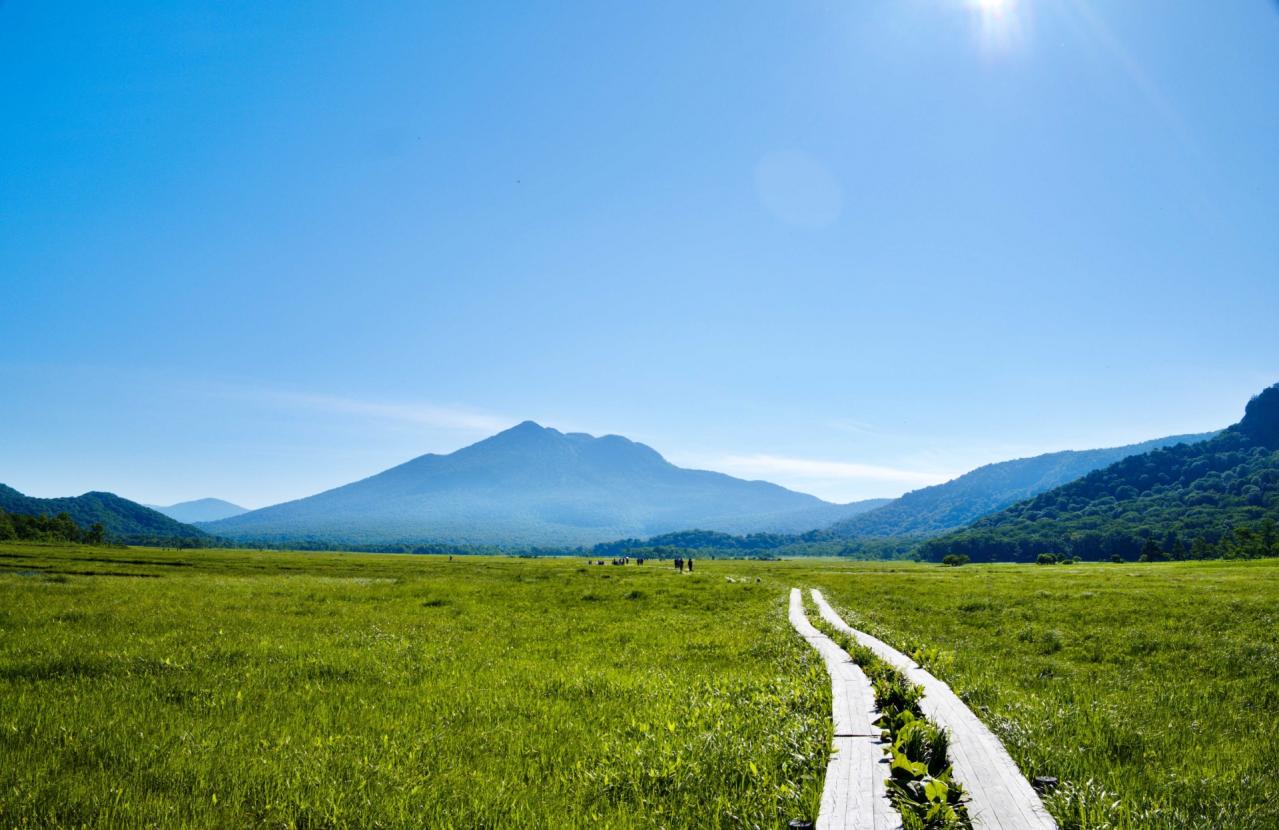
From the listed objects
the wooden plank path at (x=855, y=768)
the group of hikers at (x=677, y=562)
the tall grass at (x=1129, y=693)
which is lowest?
the group of hikers at (x=677, y=562)

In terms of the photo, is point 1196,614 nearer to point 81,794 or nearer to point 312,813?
point 312,813

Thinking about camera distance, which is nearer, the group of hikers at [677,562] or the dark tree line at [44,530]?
the group of hikers at [677,562]

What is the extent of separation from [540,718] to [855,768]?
6.00m

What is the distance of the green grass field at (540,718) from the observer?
7469 millimetres

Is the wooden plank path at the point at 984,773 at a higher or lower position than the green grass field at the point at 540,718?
higher

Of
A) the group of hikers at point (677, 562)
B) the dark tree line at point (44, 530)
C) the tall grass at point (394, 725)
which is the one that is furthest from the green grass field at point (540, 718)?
the dark tree line at point (44, 530)

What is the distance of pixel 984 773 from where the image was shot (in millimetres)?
7484

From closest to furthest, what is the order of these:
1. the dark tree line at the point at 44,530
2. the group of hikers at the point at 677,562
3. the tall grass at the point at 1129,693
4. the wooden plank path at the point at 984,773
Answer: the wooden plank path at the point at 984,773
the tall grass at the point at 1129,693
the group of hikers at the point at 677,562
the dark tree line at the point at 44,530

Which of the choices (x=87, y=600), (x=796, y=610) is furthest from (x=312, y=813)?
(x=87, y=600)

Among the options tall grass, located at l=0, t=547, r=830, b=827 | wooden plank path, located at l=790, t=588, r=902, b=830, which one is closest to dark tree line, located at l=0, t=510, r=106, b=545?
tall grass, located at l=0, t=547, r=830, b=827

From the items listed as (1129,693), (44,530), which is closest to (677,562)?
(1129,693)

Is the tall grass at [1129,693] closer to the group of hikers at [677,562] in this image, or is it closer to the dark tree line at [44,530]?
the group of hikers at [677,562]

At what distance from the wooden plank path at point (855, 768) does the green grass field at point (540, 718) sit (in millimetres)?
363

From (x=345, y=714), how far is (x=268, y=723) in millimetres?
1255
